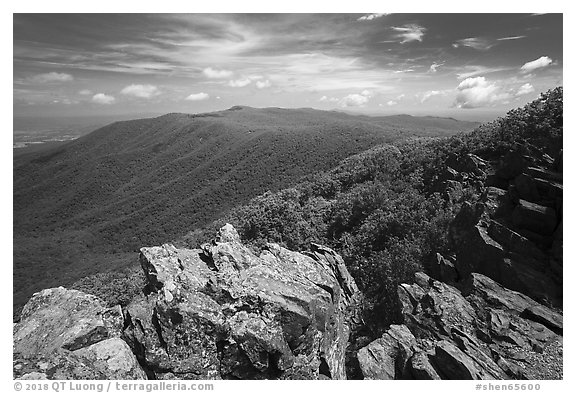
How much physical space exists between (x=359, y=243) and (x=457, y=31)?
23.2ft

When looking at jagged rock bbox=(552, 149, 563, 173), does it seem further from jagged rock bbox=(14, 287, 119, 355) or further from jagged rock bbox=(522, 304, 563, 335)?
jagged rock bbox=(14, 287, 119, 355)

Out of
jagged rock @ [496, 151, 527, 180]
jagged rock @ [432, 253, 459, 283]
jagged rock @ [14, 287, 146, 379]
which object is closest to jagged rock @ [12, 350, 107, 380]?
jagged rock @ [14, 287, 146, 379]

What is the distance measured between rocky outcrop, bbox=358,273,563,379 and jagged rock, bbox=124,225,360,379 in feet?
3.59

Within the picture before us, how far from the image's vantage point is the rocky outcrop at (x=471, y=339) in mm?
5531

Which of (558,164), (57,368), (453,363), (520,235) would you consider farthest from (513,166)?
(57,368)

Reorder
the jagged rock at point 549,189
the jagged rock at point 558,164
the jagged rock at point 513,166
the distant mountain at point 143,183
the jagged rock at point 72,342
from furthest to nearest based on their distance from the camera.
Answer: the distant mountain at point 143,183 → the jagged rock at point 513,166 → the jagged rock at point 558,164 → the jagged rock at point 549,189 → the jagged rock at point 72,342

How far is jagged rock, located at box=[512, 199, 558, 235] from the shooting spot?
22.0ft

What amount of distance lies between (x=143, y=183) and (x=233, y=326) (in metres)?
59.5

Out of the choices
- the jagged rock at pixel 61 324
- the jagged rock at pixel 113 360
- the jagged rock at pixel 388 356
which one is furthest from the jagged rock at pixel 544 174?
the jagged rock at pixel 61 324

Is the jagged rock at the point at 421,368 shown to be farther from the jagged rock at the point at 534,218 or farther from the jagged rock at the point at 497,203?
the jagged rock at the point at 497,203

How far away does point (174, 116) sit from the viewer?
9956cm

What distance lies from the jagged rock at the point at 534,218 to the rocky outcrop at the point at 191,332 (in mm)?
4845

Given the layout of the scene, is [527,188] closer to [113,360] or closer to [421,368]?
[421,368]

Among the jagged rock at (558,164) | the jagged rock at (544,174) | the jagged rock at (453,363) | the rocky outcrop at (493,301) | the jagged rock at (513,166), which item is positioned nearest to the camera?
the jagged rock at (453,363)
